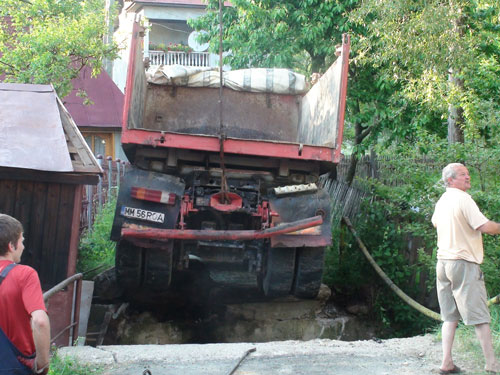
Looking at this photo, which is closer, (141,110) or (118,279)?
(118,279)

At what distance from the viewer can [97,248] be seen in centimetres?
947

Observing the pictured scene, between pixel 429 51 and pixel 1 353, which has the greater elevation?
pixel 429 51

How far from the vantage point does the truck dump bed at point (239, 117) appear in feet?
20.6

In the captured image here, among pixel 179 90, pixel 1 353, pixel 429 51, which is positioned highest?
pixel 429 51

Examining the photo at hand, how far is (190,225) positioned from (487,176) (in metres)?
3.13

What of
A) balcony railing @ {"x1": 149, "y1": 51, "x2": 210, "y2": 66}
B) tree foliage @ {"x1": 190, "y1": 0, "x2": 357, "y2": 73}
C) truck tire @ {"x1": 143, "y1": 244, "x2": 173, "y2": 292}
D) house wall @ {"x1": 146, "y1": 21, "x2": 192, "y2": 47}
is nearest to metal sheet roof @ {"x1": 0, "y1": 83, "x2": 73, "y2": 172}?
truck tire @ {"x1": 143, "y1": 244, "x2": 173, "y2": 292}

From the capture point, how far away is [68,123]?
6.82 m

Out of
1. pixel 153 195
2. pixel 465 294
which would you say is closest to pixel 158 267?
pixel 153 195

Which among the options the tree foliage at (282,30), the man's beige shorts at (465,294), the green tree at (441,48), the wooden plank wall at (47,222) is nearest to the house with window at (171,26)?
the tree foliage at (282,30)

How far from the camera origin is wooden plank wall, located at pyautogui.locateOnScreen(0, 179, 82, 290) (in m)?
6.37

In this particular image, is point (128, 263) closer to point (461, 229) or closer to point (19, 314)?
point (461, 229)

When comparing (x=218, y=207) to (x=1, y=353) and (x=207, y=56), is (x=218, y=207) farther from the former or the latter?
(x=207, y=56)

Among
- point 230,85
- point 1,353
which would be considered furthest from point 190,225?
point 1,353

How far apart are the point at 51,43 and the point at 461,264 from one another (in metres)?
8.55
